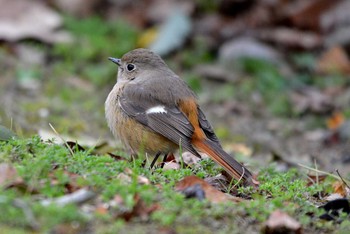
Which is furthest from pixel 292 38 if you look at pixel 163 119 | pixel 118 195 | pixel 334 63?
pixel 118 195

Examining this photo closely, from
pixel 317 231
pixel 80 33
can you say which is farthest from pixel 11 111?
pixel 317 231

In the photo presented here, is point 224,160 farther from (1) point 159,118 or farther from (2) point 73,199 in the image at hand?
(2) point 73,199

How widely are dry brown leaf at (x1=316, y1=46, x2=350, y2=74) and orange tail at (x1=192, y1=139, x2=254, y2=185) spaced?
5363 mm

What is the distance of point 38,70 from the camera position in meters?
10.3

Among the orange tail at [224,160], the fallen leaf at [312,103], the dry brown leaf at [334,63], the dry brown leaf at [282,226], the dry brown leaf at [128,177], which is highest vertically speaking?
the dry brown leaf at [334,63]

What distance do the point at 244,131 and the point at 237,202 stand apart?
16.2ft

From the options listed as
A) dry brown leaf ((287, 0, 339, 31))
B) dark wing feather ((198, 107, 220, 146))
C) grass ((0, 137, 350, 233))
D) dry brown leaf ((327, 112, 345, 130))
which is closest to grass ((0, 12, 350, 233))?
grass ((0, 137, 350, 233))

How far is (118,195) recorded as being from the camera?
453 centimetres

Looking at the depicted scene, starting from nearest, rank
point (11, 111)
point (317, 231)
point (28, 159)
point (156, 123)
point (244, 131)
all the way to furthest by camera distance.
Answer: point (317, 231)
point (28, 159)
point (156, 123)
point (11, 111)
point (244, 131)

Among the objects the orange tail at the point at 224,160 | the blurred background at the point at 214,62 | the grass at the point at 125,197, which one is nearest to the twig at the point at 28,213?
the grass at the point at 125,197

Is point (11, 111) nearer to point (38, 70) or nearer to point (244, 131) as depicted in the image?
point (38, 70)

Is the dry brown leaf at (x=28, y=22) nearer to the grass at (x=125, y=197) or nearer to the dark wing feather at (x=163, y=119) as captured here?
the dark wing feather at (x=163, y=119)

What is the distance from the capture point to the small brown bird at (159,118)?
6289 mm

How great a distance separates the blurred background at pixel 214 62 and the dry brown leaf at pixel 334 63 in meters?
0.02
